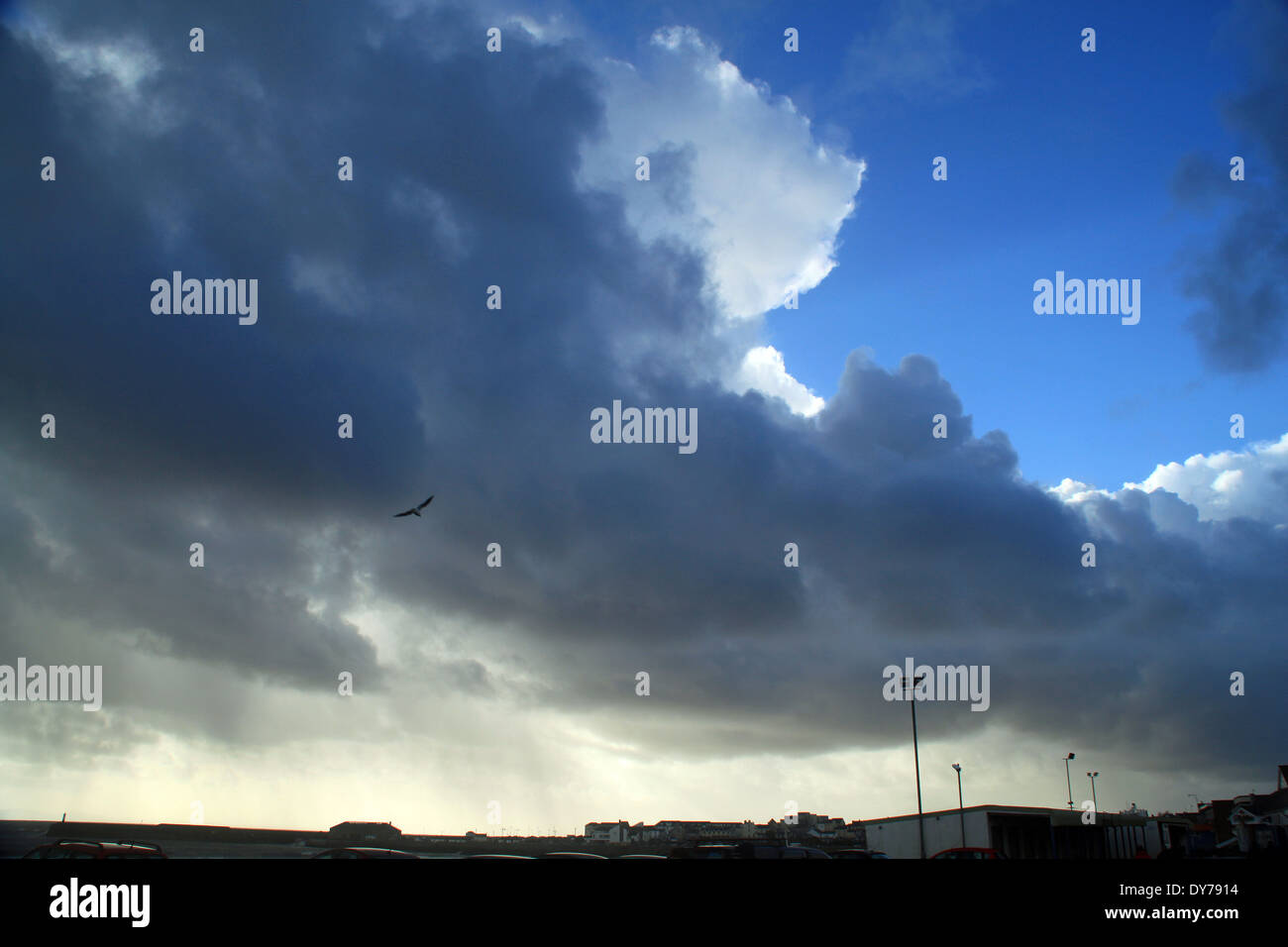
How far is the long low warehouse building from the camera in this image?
4591 cm

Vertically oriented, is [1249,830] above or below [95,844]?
below

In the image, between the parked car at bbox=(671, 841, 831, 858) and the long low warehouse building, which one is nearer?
the parked car at bbox=(671, 841, 831, 858)

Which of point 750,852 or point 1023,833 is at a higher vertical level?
point 750,852

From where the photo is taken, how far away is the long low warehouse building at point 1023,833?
151 ft

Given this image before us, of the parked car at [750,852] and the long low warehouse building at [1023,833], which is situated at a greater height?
the parked car at [750,852]

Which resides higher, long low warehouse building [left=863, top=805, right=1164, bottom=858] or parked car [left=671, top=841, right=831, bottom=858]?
parked car [left=671, top=841, right=831, bottom=858]

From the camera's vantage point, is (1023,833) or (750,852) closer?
(750,852)

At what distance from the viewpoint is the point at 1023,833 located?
49375 mm

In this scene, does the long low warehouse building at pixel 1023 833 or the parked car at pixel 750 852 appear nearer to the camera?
the parked car at pixel 750 852
